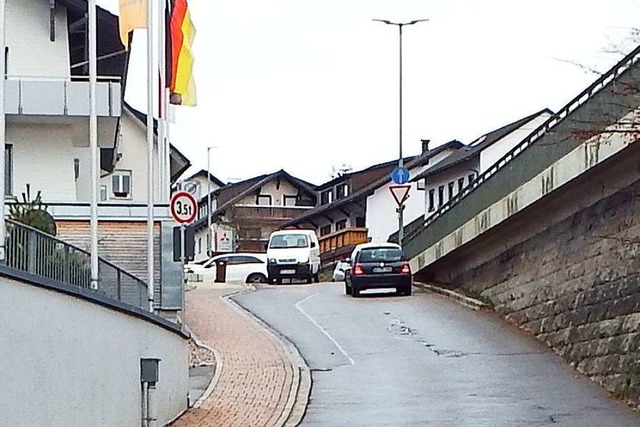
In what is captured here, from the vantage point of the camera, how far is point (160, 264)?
26.5 meters

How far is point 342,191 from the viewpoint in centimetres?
9412

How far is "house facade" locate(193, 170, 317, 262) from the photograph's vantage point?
9131 centimetres

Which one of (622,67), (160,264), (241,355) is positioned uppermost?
(622,67)

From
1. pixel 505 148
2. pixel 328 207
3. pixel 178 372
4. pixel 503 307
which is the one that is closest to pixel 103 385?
pixel 178 372

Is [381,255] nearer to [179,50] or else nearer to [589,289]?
[589,289]

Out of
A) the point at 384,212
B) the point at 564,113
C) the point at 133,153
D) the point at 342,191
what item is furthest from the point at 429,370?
the point at 342,191

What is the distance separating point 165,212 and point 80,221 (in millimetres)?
2077

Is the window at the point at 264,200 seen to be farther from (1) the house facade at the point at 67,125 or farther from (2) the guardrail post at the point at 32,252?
(2) the guardrail post at the point at 32,252

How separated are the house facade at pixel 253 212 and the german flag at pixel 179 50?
6807 cm

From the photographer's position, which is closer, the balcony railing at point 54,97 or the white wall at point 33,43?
the balcony railing at point 54,97

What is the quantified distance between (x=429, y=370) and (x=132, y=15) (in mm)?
8103

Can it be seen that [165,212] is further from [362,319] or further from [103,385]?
[103,385]

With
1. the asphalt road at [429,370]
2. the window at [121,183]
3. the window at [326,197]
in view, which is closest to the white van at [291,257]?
the window at [121,183]

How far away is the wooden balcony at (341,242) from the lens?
71.8m
